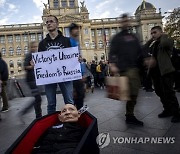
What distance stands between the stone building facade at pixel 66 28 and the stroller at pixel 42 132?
226 feet

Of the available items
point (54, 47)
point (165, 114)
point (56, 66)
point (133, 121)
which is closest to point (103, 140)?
point (133, 121)

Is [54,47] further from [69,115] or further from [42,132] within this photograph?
[42,132]

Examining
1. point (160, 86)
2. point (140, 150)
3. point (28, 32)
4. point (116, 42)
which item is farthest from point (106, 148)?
point (28, 32)

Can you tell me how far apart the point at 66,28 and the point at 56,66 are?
230ft

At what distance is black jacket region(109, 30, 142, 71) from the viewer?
4145 mm

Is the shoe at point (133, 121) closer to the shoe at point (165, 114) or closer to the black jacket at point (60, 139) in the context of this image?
the shoe at point (165, 114)

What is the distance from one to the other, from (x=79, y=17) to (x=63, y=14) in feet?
19.9

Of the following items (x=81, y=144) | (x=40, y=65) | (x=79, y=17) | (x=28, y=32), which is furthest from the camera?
(x=28, y=32)

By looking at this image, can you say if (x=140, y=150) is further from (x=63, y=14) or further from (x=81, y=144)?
(x=63, y=14)

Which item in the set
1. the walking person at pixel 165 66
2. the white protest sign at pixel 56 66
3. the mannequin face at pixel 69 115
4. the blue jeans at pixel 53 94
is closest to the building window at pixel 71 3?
the walking person at pixel 165 66

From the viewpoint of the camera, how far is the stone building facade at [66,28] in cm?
7406

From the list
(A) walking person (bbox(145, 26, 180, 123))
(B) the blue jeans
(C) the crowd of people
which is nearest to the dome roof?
(A) walking person (bbox(145, 26, 180, 123))

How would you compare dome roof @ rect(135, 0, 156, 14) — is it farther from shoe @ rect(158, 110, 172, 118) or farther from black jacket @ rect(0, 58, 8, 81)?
shoe @ rect(158, 110, 172, 118)

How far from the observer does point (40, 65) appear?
15.3 feet
